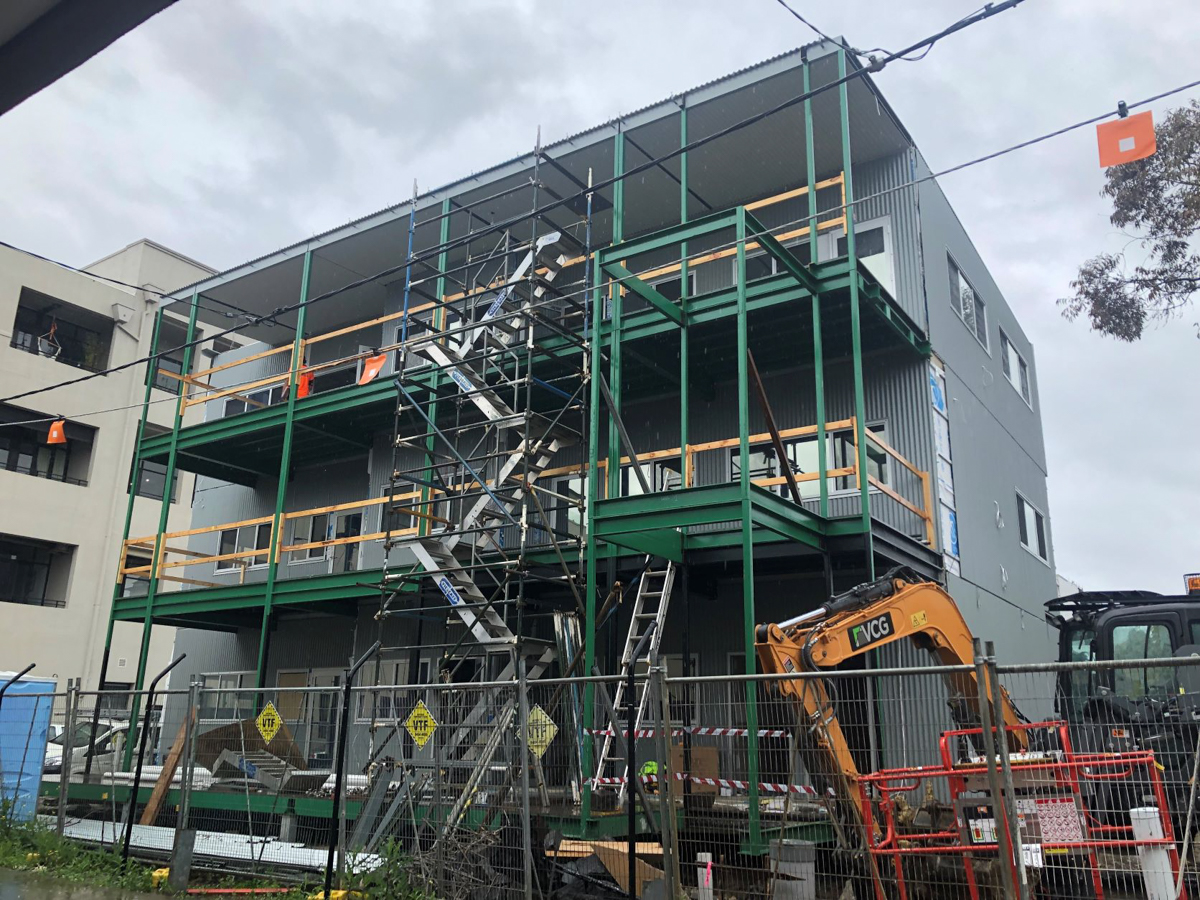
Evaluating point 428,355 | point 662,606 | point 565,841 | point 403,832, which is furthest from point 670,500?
point 428,355

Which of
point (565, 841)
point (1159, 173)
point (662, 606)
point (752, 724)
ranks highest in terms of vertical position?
point (1159, 173)

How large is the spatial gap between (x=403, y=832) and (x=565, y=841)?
1779mm

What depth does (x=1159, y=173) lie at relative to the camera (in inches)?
→ 874

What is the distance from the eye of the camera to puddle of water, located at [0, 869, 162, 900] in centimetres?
930

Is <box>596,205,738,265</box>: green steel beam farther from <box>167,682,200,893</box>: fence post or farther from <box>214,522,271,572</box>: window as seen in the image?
<box>214,522,271,572</box>: window

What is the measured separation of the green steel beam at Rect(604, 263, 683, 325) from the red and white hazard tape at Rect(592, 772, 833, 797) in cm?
595

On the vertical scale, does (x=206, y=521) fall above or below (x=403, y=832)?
above

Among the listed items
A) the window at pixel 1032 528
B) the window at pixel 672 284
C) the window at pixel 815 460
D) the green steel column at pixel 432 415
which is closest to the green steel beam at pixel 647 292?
the window at pixel 815 460

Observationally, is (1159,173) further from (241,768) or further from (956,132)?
(241,768)

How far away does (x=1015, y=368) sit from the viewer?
69.7 ft

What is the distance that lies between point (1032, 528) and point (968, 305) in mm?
5125

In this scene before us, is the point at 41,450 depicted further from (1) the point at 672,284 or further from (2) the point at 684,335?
(2) the point at 684,335

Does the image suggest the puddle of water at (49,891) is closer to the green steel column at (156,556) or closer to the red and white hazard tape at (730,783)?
the red and white hazard tape at (730,783)

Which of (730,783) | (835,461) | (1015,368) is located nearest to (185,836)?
(730,783)
